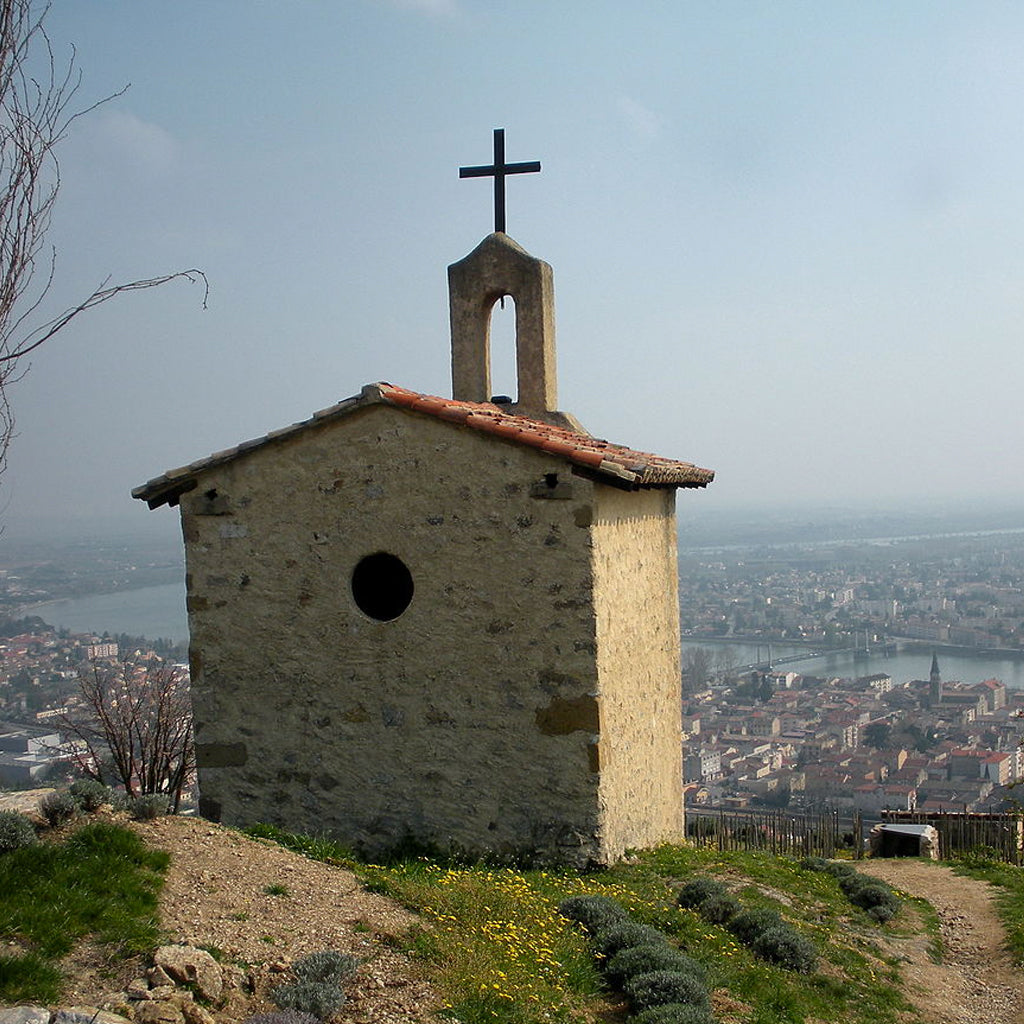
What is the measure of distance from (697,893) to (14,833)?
5.05 m

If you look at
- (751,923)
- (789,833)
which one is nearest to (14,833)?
(751,923)

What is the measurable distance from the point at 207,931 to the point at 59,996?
1029 millimetres

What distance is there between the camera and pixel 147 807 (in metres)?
7.30

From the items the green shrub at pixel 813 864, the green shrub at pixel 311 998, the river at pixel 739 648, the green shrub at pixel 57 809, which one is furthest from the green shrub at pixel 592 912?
the river at pixel 739 648

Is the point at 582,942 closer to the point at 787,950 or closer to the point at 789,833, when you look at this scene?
the point at 787,950

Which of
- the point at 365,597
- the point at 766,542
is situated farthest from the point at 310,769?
the point at 766,542

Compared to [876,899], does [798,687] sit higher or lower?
lower

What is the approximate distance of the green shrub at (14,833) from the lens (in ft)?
20.1

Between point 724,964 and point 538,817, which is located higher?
point 538,817

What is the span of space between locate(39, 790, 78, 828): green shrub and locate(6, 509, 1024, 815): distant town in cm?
723

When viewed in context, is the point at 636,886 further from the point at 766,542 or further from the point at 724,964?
the point at 766,542

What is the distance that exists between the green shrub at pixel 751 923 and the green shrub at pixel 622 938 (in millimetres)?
1066

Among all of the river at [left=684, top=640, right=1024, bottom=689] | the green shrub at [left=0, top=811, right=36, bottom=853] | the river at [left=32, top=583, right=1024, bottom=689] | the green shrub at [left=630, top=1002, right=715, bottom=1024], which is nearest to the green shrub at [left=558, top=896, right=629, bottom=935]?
the green shrub at [left=630, top=1002, right=715, bottom=1024]

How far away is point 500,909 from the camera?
7039 millimetres
